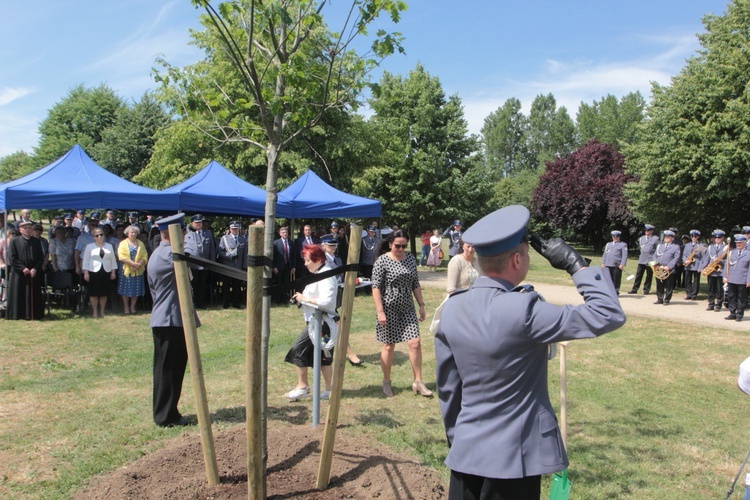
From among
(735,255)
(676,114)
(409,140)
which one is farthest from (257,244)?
(409,140)

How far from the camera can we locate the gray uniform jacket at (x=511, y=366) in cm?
219

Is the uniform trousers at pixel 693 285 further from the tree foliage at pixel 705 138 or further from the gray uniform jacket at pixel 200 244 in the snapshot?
the gray uniform jacket at pixel 200 244

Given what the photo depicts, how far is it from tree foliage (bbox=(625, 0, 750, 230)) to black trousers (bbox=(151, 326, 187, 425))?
55.7ft

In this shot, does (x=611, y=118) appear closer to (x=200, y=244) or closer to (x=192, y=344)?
(x=200, y=244)

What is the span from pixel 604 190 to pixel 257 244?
3975 centimetres

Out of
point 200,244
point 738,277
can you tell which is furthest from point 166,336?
point 738,277

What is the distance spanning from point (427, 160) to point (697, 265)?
56.3ft

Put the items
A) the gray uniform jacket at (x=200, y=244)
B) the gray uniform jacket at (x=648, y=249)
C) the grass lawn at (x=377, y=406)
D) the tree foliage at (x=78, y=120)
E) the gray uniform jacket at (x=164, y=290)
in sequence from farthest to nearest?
the tree foliage at (x=78, y=120) < the gray uniform jacket at (x=648, y=249) < the gray uniform jacket at (x=200, y=244) < the gray uniform jacket at (x=164, y=290) < the grass lawn at (x=377, y=406)

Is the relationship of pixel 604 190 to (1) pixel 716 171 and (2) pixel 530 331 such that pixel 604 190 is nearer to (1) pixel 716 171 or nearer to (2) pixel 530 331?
(1) pixel 716 171

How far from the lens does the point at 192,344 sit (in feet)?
12.6

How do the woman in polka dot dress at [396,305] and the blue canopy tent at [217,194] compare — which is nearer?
the woman in polka dot dress at [396,305]

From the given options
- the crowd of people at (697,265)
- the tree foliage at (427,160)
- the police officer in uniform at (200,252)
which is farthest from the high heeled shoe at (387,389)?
the tree foliage at (427,160)

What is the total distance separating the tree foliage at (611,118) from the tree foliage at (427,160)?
140ft

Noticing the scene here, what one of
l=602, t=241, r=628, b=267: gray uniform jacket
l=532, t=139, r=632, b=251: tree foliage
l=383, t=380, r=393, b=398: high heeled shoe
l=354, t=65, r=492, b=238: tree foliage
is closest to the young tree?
l=383, t=380, r=393, b=398: high heeled shoe
